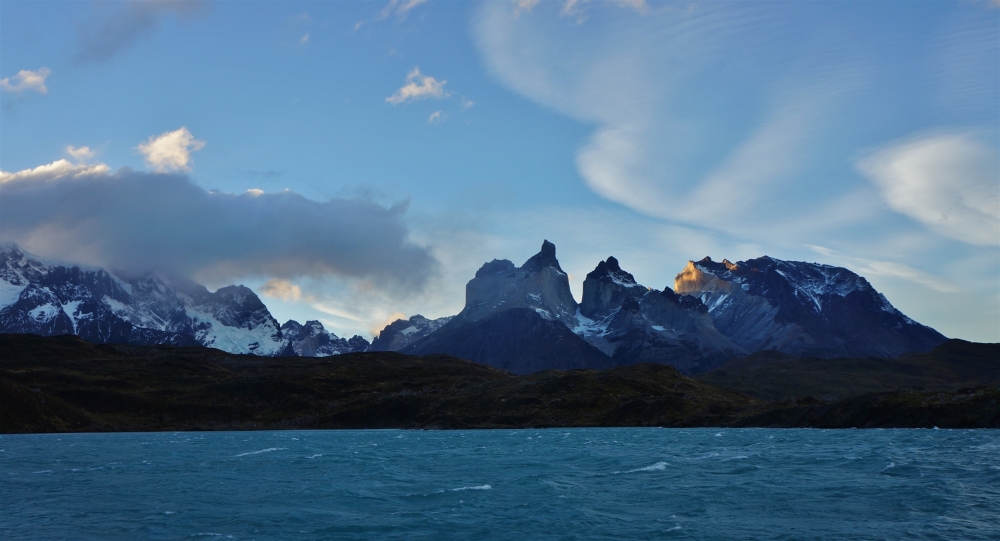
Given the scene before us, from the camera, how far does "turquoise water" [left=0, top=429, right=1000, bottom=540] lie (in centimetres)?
5516

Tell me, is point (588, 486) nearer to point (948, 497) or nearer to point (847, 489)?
point (847, 489)

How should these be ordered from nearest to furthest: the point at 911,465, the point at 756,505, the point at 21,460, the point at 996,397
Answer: the point at 756,505
the point at 911,465
the point at 21,460
the point at 996,397

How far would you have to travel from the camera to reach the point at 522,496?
71000 millimetres

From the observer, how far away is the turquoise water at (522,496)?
2172 inches

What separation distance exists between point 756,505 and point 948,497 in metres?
15.1

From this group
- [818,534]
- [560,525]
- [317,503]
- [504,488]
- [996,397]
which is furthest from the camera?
[996,397]

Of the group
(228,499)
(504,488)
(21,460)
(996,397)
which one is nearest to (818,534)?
(504,488)

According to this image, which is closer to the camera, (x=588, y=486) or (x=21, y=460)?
(x=588, y=486)

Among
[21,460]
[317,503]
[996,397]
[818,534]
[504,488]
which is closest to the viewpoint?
[818,534]

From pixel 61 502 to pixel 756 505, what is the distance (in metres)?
57.6

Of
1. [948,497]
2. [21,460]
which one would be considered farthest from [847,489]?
[21,460]

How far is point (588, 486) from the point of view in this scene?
7762cm

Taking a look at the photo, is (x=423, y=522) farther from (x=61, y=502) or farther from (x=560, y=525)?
(x=61, y=502)

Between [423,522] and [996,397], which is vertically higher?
[996,397]
